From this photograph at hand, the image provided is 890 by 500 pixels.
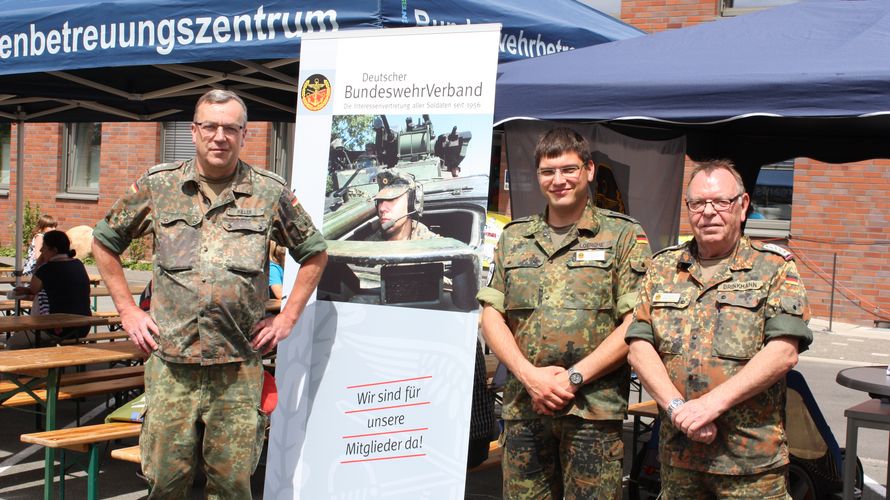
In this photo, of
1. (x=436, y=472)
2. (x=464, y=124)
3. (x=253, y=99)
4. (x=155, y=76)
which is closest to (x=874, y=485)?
(x=436, y=472)

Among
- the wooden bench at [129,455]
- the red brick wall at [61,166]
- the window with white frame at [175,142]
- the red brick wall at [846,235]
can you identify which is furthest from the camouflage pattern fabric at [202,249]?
the window with white frame at [175,142]

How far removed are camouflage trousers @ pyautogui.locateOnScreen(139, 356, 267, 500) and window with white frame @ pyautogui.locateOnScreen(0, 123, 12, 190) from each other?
745 inches

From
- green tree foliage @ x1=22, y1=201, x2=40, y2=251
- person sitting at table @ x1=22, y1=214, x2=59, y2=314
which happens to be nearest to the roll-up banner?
person sitting at table @ x1=22, y1=214, x2=59, y2=314

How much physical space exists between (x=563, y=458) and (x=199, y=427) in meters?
1.46

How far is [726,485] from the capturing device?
305 centimetres

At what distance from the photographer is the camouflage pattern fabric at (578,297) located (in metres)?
3.43

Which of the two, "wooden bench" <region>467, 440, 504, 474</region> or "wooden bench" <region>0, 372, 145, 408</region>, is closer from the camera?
"wooden bench" <region>467, 440, 504, 474</region>

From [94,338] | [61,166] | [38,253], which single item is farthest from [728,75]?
[61,166]

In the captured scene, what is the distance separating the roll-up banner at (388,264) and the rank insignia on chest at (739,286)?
1.14 m

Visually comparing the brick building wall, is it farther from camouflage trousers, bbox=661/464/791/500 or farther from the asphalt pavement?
camouflage trousers, bbox=661/464/791/500

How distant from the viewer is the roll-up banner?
396cm

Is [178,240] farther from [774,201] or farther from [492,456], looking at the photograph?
[774,201]

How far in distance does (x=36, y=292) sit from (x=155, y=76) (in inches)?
93.4

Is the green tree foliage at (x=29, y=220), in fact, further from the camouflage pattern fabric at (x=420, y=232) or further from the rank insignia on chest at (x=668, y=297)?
the rank insignia on chest at (x=668, y=297)
